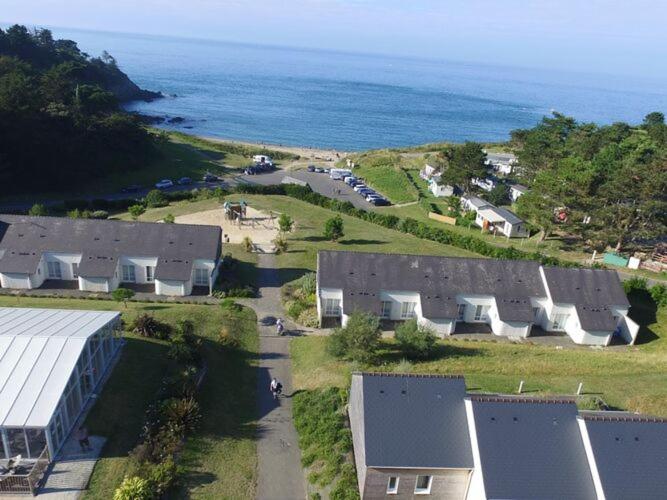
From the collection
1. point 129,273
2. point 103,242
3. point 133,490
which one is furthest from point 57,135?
point 133,490

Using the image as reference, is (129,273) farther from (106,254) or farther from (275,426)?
(275,426)

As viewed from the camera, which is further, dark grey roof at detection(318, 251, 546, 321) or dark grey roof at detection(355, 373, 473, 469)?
dark grey roof at detection(318, 251, 546, 321)

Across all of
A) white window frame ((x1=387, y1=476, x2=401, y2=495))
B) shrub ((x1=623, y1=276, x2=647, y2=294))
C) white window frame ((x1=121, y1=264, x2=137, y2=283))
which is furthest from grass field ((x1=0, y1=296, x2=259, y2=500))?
shrub ((x1=623, y1=276, x2=647, y2=294))

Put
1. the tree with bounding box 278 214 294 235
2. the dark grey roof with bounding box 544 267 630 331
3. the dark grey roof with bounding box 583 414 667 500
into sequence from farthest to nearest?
the tree with bounding box 278 214 294 235 < the dark grey roof with bounding box 544 267 630 331 < the dark grey roof with bounding box 583 414 667 500

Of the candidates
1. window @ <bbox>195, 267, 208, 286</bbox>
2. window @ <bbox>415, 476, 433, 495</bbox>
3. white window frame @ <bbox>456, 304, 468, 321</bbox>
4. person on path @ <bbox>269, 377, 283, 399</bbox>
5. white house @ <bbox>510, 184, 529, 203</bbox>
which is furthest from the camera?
white house @ <bbox>510, 184, 529, 203</bbox>

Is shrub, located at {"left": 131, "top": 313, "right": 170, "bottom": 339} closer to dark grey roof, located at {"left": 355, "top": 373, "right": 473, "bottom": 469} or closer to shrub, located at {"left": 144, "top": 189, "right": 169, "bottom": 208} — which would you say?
dark grey roof, located at {"left": 355, "top": 373, "right": 473, "bottom": 469}

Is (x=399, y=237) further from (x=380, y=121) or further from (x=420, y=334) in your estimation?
(x=380, y=121)
